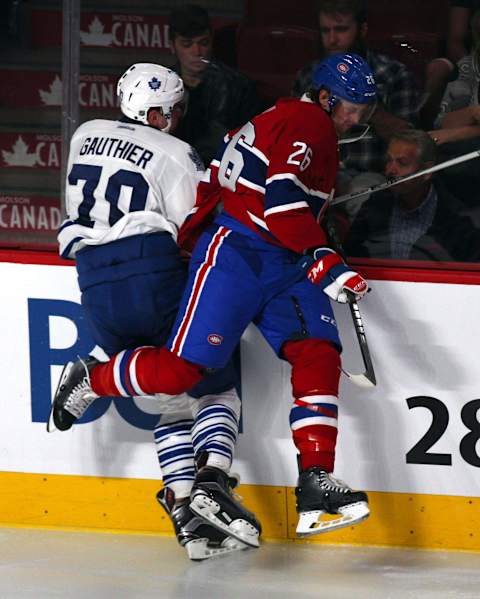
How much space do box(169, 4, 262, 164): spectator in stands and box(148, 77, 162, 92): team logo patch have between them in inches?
8.5

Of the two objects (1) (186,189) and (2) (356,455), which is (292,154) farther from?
(2) (356,455)

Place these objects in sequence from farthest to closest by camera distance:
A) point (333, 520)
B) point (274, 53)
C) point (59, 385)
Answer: point (274, 53) < point (59, 385) < point (333, 520)

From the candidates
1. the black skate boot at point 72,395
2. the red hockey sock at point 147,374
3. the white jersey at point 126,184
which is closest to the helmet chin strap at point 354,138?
the white jersey at point 126,184

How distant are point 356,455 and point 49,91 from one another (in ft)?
4.41

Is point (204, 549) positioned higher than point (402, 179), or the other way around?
point (402, 179)

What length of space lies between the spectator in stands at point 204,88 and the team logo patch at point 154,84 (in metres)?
0.22

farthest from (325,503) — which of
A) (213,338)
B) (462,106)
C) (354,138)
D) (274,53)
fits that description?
(274,53)

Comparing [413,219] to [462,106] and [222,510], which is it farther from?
[222,510]

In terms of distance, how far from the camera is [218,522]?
3867mm

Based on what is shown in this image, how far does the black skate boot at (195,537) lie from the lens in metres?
4.00

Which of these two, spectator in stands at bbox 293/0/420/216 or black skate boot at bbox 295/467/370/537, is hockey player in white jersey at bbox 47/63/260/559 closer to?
black skate boot at bbox 295/467/370/537

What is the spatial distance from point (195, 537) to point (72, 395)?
1.64ft

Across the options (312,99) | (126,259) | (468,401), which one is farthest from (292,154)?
(468,401)

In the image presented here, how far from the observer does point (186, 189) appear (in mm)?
4023
